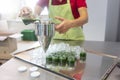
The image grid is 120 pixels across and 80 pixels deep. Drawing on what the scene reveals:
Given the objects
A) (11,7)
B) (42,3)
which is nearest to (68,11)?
(42,3)

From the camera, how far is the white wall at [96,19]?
70.2 inches

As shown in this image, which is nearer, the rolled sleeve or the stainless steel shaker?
the stainless steel shaker

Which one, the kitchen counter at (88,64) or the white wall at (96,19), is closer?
the kitchen counter at (88,64)

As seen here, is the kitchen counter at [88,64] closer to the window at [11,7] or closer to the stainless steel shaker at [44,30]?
the stainless steel shaker at [44,30]

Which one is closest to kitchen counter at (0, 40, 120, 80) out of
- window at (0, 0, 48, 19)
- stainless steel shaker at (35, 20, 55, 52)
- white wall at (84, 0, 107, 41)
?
stainless steel shaker at (35, 20, 55, 52)

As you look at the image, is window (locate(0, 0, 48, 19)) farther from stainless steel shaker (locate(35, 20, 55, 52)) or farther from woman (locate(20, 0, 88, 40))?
stainless steel shaker (locate(35, 20, 55, 52))

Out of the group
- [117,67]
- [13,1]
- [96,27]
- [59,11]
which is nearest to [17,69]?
[117,67]

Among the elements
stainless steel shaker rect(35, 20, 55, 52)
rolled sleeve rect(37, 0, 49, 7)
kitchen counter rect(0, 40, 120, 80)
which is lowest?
kitchen counter rect(0, 40, 120, 80)

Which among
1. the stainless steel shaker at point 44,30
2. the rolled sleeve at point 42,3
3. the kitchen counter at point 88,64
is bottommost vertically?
the kitchen counter at point 88,64

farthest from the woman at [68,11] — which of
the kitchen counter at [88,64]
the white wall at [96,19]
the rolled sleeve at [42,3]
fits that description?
the white wall at [96,19]

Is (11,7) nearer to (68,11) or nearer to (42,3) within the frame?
(42,3)

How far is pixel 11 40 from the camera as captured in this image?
1.63 meters

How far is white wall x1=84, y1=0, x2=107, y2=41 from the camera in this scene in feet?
5.85

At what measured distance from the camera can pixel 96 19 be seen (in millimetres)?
1823
